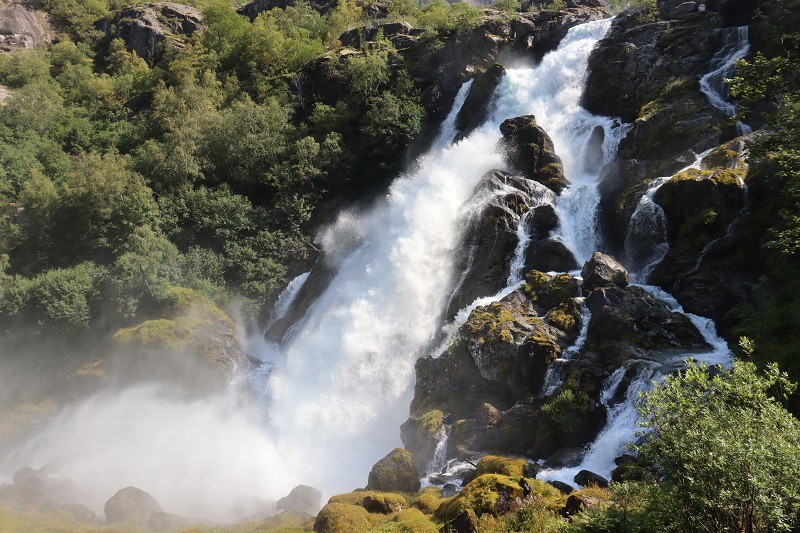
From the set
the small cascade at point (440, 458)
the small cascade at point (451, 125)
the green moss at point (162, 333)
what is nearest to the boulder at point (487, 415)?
the small cascade at point (440, 458)

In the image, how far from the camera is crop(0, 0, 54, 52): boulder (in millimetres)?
70500

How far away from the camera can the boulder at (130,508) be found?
60.6 feet

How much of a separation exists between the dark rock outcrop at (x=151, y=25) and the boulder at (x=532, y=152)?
56658 millimetres

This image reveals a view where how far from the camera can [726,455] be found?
662cm

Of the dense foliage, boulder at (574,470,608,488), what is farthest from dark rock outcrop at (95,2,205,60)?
boulder at (574,470,608,488)

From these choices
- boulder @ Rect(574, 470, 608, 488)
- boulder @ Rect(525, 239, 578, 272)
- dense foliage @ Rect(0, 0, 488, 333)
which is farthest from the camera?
dense foliage @ Rect(0, 0, 488, 333)

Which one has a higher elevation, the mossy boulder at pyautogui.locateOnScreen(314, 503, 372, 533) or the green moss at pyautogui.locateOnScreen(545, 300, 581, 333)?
the green moss at pyautogui.locateOnScreen(545, 300, 581, 333)

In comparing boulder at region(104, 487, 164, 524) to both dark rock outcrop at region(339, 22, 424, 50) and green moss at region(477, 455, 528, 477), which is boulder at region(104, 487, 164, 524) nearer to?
green moss at region(477, 455, 528, 477)

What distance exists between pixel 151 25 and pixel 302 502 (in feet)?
257

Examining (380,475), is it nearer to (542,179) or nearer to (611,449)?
(611,449)

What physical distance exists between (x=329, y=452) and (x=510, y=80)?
3368 centimetres

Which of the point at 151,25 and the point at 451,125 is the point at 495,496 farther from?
the point at 151,25

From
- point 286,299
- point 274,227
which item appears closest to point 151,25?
point 274,227

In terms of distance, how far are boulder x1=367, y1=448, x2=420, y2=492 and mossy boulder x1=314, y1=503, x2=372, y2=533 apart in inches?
118
